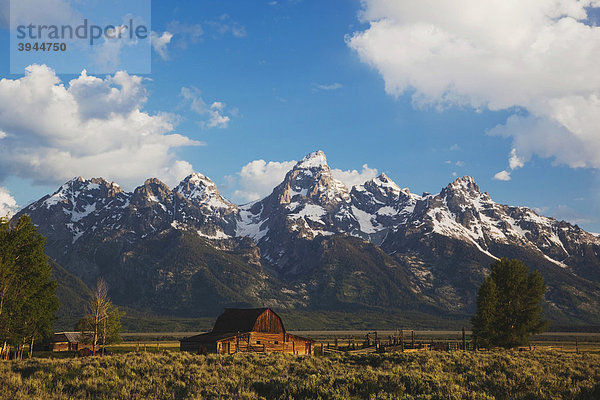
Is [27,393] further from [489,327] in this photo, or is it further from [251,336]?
[489,327]

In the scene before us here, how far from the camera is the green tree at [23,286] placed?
48719 mm

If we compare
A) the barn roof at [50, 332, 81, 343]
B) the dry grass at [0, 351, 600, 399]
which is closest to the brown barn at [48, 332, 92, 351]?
the barn roof at [50, 332, 81, 343]

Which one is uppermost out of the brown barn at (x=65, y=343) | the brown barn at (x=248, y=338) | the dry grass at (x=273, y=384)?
the dry grass at (x=273, y=384)

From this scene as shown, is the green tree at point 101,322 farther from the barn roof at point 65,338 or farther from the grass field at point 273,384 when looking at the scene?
the grass field at point 273,384

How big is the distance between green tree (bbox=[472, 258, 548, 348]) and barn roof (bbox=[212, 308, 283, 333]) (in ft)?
106

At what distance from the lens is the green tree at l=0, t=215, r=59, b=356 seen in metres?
48.7

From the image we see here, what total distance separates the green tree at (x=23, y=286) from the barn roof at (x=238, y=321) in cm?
2966

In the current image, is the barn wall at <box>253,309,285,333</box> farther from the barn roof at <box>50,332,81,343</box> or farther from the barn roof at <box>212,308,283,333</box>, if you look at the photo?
the barn roof at <box>50,332,81,343</box>

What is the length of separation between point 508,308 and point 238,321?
1590 inches

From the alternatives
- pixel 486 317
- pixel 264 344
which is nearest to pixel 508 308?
pixel 486 317

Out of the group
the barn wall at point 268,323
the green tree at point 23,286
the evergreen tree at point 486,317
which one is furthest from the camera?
the barn wall at point 268,323

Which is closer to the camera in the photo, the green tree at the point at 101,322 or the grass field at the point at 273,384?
the grass field at the point at 273,384

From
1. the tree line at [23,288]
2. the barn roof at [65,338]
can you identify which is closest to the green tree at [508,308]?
the tree line at [23,288]

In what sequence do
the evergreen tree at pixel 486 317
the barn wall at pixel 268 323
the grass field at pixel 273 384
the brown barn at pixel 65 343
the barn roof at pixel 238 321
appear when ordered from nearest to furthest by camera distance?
the grass field at pixel 273 384 → the evergreen tree at pixel 486 317 → the barn wall at pixel 268 323 → the barn roof at pixel 238 321 → the brown barn at pixel 65 343
